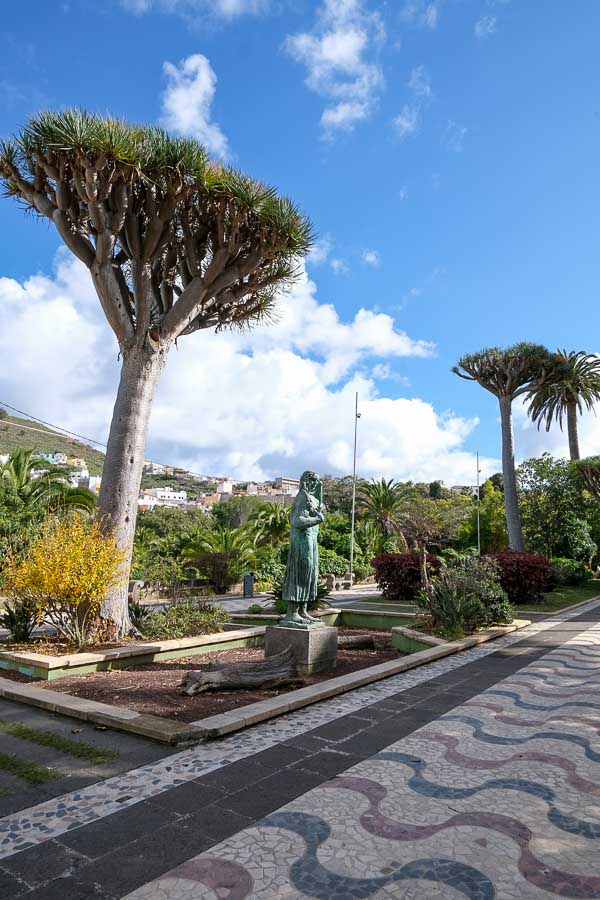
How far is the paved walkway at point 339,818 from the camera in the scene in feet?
8.40

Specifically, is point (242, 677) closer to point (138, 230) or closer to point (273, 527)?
point (138, 230)

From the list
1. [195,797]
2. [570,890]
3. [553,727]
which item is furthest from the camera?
[553,727]

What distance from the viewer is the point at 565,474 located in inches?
1017

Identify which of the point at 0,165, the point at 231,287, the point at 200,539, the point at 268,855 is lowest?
the point at 268,855

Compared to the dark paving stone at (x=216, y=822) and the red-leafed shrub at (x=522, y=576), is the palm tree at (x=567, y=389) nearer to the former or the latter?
the red-leafed shrub at (x=522, y=576)

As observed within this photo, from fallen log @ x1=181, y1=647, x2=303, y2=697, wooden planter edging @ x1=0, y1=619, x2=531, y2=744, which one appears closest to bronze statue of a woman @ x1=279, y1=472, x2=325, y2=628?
fallen log @ x1=181, y1=647, x2=303, y2=697

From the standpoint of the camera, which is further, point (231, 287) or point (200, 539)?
point (200, 539)

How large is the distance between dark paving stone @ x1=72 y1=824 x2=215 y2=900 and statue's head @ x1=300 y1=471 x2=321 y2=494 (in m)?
4.87

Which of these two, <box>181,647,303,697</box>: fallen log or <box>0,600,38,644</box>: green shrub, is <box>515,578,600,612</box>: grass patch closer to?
<box>181,647,303,697</box>: fallen log

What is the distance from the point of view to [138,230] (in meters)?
9.45

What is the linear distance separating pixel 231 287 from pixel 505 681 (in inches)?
309

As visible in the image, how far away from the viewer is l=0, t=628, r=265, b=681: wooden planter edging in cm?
664

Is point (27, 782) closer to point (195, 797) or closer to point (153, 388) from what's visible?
point (195, 797)

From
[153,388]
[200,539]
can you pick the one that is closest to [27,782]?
[153,388]
